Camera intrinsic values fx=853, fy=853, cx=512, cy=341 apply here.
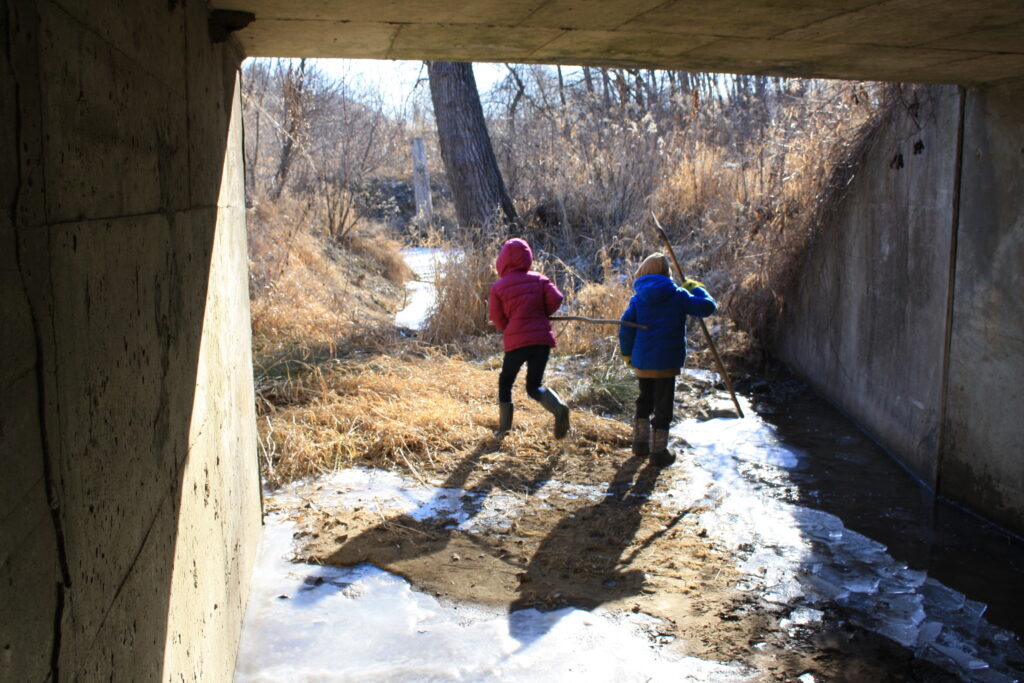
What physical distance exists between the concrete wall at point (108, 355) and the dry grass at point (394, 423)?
297cm

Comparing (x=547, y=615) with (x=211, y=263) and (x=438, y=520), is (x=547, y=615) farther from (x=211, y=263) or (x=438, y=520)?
(x=211, y=263)

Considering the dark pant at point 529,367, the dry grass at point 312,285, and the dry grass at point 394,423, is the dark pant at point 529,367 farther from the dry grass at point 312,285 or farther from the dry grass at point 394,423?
the dry grass at point 312,285

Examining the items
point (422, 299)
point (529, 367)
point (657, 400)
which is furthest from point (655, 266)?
point (422, 299)

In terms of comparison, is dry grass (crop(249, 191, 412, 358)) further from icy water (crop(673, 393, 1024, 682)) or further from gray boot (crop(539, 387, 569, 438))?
icy water (crop(673, 393, 1024, 682))

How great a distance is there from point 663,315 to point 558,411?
3.63 ft

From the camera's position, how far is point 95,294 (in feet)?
5.87

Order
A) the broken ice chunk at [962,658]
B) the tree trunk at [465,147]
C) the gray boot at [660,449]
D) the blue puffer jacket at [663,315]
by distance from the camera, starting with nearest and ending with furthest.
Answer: the broken ice chunk at [962,658] < the blue puffer jacket at [663,315] < the gray boot at [660,449] < the tree trunk at [465,147]

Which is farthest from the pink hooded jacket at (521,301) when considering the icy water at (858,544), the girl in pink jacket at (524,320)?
the icy water at (858,544)

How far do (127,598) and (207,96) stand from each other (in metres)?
2.31

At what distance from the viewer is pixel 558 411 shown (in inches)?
262

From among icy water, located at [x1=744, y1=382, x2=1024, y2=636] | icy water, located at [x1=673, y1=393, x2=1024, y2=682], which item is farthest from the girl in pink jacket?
icy water, located at [x1=744, y1=382, x2=1024, y2=636]

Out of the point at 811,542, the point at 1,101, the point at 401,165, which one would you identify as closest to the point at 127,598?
the point at 1,101

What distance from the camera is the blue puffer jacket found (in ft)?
20.6

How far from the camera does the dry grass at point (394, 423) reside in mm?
6293
